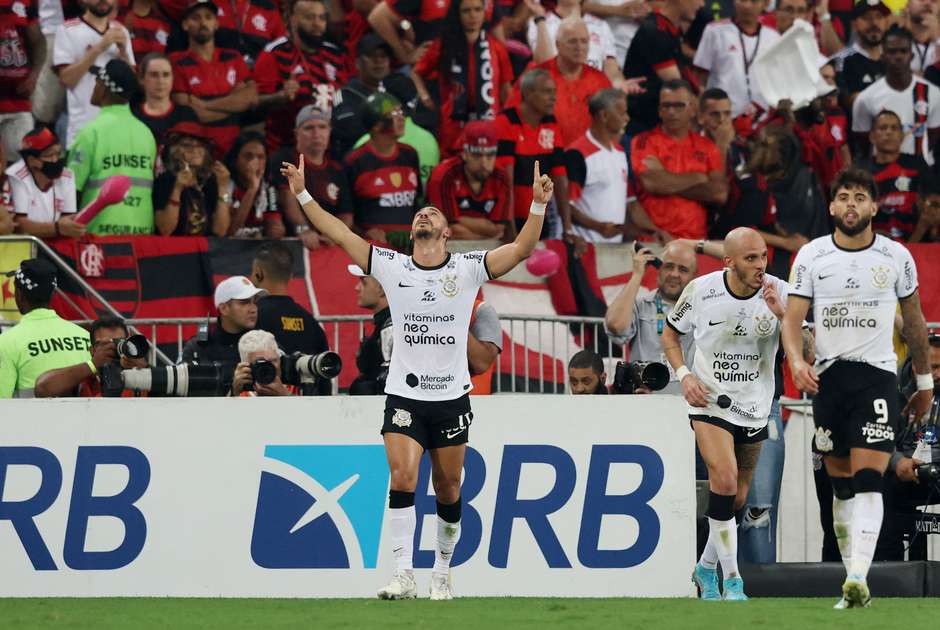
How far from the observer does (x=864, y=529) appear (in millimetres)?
9383

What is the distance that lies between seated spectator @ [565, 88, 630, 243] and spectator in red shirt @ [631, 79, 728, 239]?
0.77 feet

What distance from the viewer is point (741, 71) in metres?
18.1

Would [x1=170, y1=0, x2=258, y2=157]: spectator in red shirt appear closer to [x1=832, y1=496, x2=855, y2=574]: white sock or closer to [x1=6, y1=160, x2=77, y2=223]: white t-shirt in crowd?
[x1=6, y1=160, x2=77, y2=223]: white t-shirt in crowd

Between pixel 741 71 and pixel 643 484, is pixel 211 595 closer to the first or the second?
pixel 643 484

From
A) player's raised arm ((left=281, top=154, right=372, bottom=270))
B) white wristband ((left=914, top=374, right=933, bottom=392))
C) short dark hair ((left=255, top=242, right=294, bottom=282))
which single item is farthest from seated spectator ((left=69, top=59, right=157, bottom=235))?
white wristband ((left=914, top=374, right=933, bottom=392))

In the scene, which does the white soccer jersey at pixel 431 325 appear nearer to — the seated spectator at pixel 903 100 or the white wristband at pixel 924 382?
the white wristband at pixel 924 382

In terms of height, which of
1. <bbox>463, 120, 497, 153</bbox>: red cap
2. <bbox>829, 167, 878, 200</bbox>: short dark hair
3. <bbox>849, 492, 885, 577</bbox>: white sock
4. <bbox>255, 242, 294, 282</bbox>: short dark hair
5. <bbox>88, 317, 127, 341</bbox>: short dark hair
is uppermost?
<bbox>463, 120, 497, 153</bbox>: red cap

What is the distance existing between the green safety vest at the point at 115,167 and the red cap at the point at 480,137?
2.74 m

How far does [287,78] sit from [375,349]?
5598 millimetres

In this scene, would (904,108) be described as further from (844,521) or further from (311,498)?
(311,498)

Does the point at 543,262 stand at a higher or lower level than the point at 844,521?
higher

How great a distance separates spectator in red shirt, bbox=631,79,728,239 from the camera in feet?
53.1

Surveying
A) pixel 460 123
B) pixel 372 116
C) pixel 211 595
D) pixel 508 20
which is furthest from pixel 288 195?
pixel 211 595

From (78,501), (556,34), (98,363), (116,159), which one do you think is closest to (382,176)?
(116,159)
